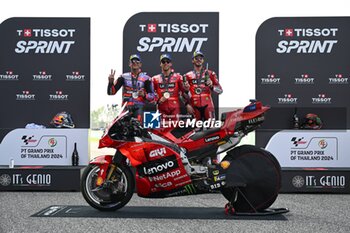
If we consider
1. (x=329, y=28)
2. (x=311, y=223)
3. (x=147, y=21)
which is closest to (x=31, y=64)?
(x=147, y=21)

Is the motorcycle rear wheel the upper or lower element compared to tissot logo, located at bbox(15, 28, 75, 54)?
lower

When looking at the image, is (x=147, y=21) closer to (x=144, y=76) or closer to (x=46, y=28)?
(x=144, y=76)

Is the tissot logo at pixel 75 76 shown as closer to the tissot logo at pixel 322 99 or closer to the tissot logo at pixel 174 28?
the tissot logo at pixel 174 28

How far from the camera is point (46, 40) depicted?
29.0ft

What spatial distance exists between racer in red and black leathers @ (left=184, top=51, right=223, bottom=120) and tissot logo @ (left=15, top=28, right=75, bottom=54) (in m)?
2.18

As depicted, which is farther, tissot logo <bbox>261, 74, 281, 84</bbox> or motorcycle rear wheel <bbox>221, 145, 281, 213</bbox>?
tissot logo <bbox>261, 74, 281, 84</bbox>

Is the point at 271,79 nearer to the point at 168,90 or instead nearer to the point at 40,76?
the point at 168,90

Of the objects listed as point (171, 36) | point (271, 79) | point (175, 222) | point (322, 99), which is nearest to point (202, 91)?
point (171, 36)

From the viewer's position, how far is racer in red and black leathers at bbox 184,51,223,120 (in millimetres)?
8461

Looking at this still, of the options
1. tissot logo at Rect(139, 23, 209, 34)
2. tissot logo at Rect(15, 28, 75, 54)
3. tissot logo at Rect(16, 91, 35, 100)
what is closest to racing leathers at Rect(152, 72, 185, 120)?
tissot logo at Rect(139, 23, 209, 34)

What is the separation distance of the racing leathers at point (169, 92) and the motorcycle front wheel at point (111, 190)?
3042mm

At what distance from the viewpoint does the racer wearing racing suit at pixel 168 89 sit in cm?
849

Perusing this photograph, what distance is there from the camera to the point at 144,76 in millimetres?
8516

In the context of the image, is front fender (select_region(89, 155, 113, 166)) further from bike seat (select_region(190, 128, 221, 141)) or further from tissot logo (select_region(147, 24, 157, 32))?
tissot logo (select_region(147, 24, 157, 32))
